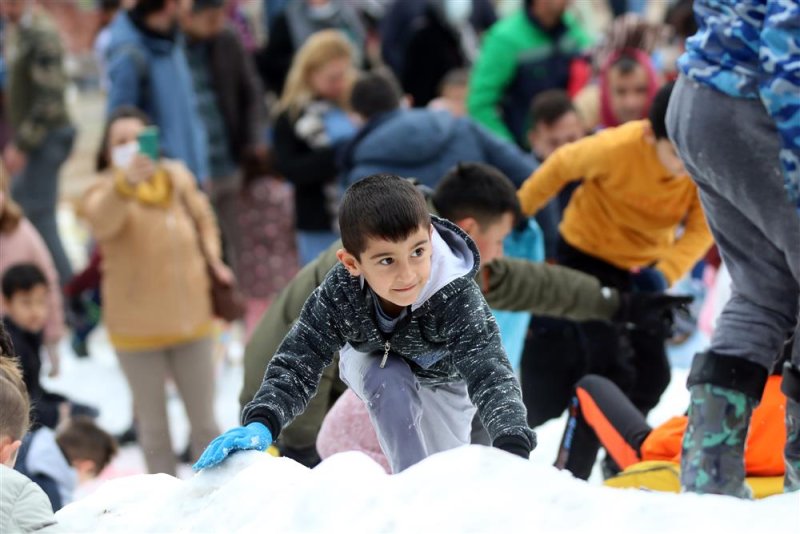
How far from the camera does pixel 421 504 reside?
2.63 metres

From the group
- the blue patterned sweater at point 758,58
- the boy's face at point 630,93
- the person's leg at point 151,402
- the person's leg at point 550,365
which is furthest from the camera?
the boy's face at point 630,93

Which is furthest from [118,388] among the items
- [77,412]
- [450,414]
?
[450,414]

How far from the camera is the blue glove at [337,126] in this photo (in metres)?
6.81

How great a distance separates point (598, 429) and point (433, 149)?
5.17 ft

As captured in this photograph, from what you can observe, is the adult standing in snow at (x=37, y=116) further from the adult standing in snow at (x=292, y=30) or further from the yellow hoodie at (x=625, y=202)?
the yellow hoodie at (x=625, y=202)

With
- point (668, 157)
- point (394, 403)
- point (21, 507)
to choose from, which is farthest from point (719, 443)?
point (21, 507)

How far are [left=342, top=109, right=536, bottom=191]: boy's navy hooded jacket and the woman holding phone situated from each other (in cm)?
78

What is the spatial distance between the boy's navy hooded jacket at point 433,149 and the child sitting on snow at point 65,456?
57.0 inches

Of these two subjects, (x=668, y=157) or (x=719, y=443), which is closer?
(x=719, y=443)

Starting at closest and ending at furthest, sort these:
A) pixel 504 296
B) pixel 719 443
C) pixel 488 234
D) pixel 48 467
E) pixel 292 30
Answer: pixel 719 443 < pixel 488 234 < pixel 504 296 < pixel 48 467 < pixel 292 30

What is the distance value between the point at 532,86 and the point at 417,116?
2226 mm

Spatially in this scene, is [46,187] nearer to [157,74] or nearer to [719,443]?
[157,74]

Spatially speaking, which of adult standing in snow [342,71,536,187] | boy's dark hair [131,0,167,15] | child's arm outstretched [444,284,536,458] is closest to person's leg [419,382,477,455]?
child's arm outstretched [444,284,536,458]

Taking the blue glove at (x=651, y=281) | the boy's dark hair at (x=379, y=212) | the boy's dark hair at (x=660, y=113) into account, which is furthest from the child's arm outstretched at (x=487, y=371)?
the blue glove at (x=651, y=281)
